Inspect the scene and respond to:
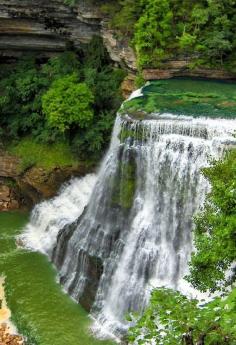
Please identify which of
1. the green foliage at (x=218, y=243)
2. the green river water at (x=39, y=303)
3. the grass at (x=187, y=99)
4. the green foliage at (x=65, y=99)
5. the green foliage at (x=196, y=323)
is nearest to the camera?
the green foliage at (x=196, y=323)

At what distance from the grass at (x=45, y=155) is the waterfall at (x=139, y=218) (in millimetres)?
3109

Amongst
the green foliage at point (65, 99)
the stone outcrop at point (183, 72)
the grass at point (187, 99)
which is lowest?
the green foliage at point (65, 99)

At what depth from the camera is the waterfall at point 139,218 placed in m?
14.2

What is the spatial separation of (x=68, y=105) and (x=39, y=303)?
291 inches

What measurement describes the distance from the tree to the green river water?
474 centimetres

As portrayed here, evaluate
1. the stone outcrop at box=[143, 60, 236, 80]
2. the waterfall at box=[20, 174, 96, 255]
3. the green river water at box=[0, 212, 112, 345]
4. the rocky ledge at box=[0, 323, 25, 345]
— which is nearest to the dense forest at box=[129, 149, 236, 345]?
the green river water at box=[0, 212, 112, 345]

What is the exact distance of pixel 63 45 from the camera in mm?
22484

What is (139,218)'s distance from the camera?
1531 centimetres

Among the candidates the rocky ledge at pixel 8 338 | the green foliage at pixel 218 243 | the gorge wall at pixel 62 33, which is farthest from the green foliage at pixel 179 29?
the green foliage at pixel 218 243

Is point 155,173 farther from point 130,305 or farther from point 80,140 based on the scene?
point 80,140

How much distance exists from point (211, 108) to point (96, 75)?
6026 millimetres

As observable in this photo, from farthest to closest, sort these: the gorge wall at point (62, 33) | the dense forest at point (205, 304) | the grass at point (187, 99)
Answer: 1. the gorge wall at point (62, 33)
2. the grass at point (187, 99)
3. the dense forest at point (205, 304)

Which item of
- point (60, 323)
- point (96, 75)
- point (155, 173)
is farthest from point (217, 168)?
point (96, 75)

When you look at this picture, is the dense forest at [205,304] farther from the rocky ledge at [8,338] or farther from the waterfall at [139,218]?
the rocky ledge at [8,338]
